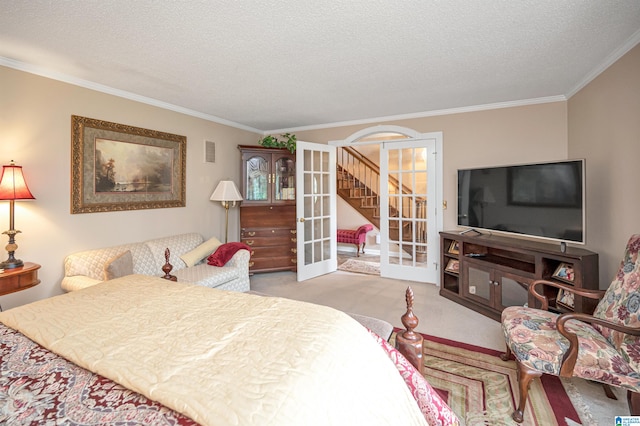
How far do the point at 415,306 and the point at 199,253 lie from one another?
8.92 ft

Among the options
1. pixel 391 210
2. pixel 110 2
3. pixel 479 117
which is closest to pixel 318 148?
pixel 391 210

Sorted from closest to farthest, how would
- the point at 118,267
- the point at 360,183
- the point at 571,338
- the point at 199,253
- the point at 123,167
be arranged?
the point at 571,338, the point at 118,267, the point at 123,167, the point at 199,253, the point at 360,183

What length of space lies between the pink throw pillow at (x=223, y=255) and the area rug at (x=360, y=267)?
2179 mm

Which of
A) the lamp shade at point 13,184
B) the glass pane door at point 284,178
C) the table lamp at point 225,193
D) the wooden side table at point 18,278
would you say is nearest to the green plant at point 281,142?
the glass pane door at point 284,178

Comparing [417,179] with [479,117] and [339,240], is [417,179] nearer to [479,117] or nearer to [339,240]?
[479,117]

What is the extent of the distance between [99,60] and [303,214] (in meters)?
2.87

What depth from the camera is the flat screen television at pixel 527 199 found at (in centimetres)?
255

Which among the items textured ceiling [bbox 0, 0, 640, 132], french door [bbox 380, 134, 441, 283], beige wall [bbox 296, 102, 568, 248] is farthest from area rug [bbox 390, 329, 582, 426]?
textured ceiling [bbox 0, 0, 640, 132]

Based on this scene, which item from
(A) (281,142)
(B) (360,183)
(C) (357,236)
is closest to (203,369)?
(A) (281,142)

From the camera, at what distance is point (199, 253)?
3777mm

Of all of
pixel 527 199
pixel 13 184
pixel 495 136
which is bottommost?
pixel 527 199

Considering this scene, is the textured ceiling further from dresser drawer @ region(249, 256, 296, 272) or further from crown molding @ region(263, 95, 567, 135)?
dresser drawer @ region(249, 256, 296, 272)

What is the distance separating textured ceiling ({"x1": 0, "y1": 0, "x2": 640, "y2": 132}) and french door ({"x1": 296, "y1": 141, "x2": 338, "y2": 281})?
1.25 m

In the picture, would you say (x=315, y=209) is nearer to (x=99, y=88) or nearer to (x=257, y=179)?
(x=257, y=179)
